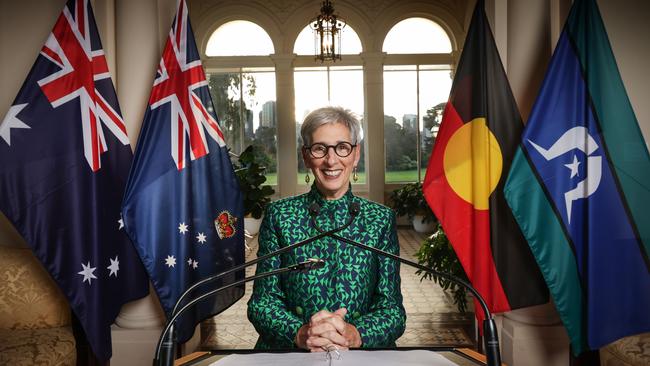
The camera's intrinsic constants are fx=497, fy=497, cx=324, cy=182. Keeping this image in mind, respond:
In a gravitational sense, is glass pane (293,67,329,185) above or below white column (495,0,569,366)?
above

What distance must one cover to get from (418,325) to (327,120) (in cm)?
328

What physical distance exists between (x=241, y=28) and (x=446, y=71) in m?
4.48

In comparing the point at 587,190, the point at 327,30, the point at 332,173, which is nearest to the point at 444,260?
the point at 587,190

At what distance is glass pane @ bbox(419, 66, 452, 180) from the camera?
35.5ft

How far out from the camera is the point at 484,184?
9.46 feet

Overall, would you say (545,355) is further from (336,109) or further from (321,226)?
(336,109)

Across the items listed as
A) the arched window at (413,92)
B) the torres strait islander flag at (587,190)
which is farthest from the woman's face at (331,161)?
the arched window at (413,92)

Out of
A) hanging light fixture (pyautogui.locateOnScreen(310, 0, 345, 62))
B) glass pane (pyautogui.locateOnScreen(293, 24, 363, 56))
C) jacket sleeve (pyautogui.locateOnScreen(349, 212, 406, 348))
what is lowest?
jacket sleeve (pyautogui.locateOnScreen(349, 212, 406, 348))

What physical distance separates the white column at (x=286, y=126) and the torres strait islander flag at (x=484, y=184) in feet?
25.0

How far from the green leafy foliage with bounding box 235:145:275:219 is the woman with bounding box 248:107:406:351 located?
564 cm

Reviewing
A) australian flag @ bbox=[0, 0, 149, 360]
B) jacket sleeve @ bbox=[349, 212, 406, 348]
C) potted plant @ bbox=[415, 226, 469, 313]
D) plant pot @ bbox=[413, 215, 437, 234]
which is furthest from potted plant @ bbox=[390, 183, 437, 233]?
jacket sleeve @ bbox=[349, 212, 406, 348]

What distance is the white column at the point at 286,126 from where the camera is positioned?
1029 cm

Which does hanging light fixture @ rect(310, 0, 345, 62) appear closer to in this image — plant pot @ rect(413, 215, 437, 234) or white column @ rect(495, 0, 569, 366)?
plant pot @ rect(413, 215, 437, 234)

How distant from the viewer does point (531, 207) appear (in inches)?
102
